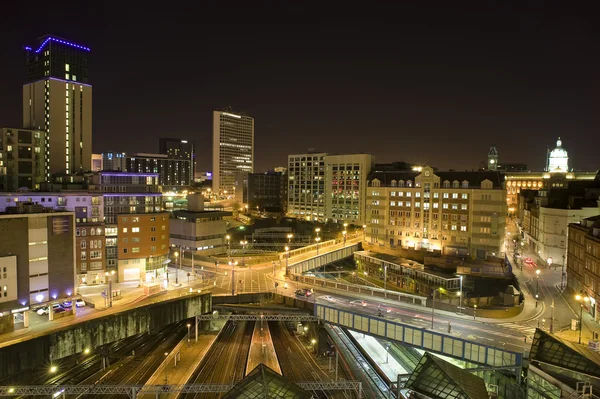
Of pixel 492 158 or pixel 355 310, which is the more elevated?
pixel 492 158

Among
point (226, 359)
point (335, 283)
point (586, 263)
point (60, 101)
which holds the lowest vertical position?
point (226, 359)

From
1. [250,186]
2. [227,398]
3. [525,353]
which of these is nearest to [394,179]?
[525,353]

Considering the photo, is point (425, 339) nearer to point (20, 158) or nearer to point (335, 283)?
point (335, 283)

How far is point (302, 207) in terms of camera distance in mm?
137250

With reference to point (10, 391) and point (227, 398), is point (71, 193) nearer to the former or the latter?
point (10, 391)

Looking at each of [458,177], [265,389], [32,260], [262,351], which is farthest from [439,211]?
[32,260]

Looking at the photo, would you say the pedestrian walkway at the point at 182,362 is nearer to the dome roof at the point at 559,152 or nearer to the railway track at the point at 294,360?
the railway track at the point at 294,360

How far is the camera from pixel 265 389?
27797 mm

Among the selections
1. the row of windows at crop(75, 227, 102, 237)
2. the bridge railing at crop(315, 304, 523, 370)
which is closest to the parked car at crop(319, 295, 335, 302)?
the bridge railing at crop(315, 304, 523, 370)

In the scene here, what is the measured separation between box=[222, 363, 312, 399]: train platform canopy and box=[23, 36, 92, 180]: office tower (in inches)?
3325

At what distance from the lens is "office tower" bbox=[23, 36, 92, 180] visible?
302 feet

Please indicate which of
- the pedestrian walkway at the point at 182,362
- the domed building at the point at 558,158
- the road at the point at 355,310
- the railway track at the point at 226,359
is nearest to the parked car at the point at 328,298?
the road at the point at 355,310

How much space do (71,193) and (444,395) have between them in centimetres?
5560

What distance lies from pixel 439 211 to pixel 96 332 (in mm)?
67421
